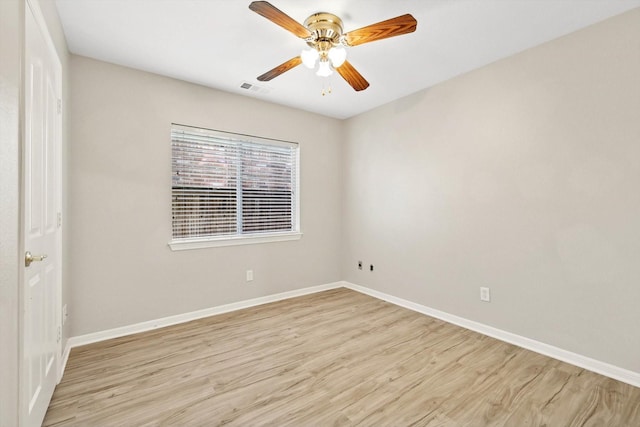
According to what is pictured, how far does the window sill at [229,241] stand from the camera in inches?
122

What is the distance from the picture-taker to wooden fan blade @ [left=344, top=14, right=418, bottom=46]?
1701 millimetres

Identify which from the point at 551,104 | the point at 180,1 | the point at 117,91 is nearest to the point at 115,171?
the point at 117,91

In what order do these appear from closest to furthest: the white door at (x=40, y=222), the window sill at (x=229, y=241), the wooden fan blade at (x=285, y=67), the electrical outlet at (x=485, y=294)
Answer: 1. the white door at (x=40, y=222)
2. the wooden fan blade at (x=285, y=67)
3. the electrical outlet at (x=485, y=294)
4. the window sill at (x=229, y=241)

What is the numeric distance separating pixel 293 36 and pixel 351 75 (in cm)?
55

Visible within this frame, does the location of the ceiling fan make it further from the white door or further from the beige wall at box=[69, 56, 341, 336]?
the beige wall at box=[69, 56, 341, 336]

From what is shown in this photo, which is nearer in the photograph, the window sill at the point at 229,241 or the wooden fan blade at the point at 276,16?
the wooden fan blade at the point at 276,16

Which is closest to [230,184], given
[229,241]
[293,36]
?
[229,241]

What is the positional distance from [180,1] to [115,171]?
1628 mm

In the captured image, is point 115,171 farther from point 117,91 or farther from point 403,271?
point 403,271

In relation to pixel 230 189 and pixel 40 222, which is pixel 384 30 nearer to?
pixel 40 222

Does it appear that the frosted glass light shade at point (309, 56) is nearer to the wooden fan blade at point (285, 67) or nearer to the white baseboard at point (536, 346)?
the wooden fan blade at point (285, 67)

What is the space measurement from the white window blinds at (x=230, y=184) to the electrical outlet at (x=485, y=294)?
232cm

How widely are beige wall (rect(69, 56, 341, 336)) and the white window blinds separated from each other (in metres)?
0.14

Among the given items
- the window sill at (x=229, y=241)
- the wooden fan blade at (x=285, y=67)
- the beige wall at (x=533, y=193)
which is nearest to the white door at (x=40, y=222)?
the window sill at (x=229, y=241)
